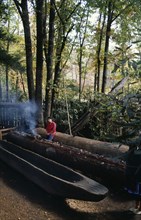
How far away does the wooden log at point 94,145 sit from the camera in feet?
23.5

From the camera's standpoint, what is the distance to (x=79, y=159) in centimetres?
700

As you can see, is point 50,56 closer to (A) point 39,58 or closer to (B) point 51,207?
(A) point 39,58

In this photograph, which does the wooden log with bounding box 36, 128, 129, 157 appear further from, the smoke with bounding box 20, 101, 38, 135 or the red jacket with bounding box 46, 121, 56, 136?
the smoke with bounding box 20, 101, 38, 135

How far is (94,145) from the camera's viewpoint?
8.02 m

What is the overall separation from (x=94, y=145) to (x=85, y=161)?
A: 129cm

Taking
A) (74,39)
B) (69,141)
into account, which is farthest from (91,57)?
(69,141)

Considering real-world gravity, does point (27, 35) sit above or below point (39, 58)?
above

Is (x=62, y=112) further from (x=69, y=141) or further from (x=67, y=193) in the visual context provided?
(x=67, y=193)

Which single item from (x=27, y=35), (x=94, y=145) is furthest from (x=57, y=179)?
(x=27, y=35)

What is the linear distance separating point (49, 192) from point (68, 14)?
955cm

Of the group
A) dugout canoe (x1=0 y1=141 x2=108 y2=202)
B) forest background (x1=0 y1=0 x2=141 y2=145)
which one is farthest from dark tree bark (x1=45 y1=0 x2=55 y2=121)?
dugout canoe (x1=0 y1=141 x2=108 y2=202)

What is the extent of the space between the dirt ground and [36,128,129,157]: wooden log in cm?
126

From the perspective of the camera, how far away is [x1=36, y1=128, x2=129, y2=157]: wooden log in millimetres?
7160

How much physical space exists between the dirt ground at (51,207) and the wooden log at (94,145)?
1261 mm
